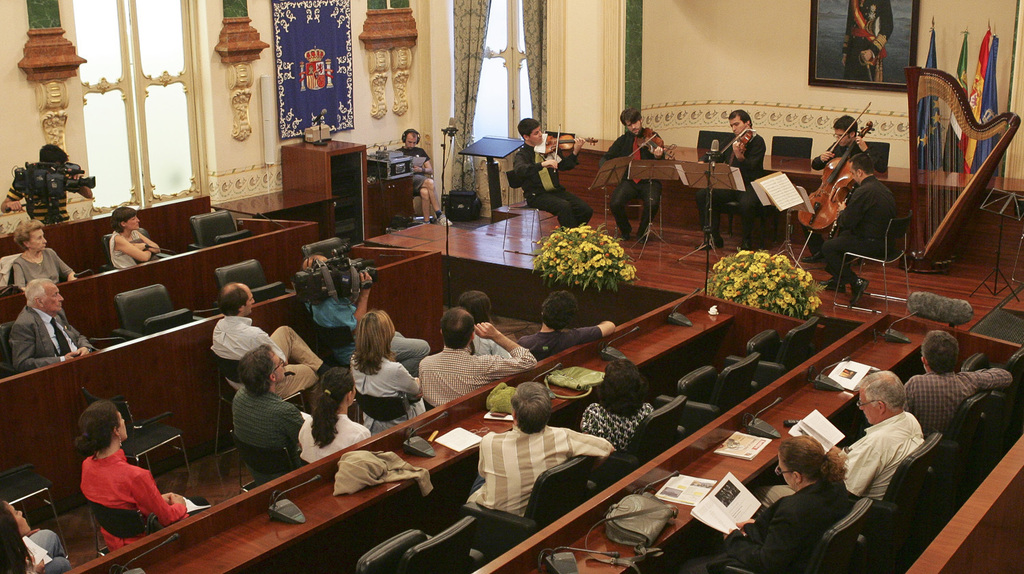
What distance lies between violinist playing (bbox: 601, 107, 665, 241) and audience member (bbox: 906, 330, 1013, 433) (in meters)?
4.26

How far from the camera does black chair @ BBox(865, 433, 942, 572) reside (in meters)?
4.23

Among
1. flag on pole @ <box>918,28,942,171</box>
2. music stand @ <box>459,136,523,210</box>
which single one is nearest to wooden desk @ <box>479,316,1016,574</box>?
flag on pole @ <box>918,28,942,171</box>

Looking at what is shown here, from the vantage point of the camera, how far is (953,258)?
27.5ft

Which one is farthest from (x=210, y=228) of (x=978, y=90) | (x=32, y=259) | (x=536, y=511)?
(x=978, y=90)

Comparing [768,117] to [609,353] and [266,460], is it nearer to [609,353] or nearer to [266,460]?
[609,353]

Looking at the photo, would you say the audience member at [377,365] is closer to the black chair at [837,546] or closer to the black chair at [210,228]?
the black chair at [837,546]

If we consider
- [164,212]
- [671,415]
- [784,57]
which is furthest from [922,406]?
[784,57]

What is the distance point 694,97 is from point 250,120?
16.4 ft

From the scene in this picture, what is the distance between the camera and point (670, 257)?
8.95 m

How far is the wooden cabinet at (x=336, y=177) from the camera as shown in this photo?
1048 centimetres

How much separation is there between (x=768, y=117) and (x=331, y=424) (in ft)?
26.9

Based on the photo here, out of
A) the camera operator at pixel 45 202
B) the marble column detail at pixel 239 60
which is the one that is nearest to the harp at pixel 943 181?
the marble column detail at pixel 239 60

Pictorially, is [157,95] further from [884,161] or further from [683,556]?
[683,556]

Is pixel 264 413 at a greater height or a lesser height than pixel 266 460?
greater
